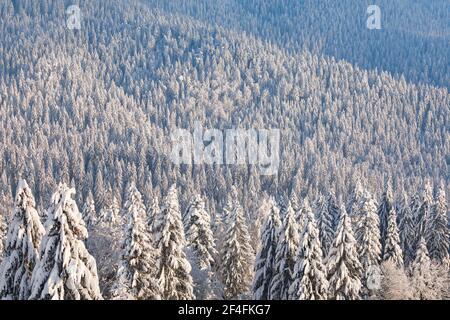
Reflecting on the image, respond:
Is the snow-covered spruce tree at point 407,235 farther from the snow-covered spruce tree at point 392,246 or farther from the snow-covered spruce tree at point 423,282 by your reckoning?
the snow-covered spruce tree at point 423,282

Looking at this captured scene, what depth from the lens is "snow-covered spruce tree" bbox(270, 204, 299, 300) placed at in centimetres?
3244

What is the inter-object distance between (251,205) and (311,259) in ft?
431

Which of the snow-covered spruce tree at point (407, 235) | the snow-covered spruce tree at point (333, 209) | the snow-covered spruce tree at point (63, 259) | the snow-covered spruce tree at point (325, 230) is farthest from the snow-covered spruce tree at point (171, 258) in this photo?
the snow-covered spruce tree at point (407, 235)

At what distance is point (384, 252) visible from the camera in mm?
49062

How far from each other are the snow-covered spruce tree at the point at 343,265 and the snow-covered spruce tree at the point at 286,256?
7.28 ft

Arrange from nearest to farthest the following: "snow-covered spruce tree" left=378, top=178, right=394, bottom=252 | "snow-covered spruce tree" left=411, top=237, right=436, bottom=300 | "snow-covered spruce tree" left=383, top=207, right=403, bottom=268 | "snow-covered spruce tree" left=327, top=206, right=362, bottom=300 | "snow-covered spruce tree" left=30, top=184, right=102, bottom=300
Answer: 1. "snow-covered spruce tree" left=30, top=184, right=102, bottom=300
2. "snow-covered spruce tree" left=327, top=206, right=362, bottom=300
3. "snow-covered spruce tree" left=411, top=237, right=436, bottom=300
4. "snow-covered spruce tree" left=383, top=207, right=403, bottom=268
5. "snow-covered spruce tree" left=378, top=178, right=394, bottom=252

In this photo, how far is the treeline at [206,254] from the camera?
69.7 feet

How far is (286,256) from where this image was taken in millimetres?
32594

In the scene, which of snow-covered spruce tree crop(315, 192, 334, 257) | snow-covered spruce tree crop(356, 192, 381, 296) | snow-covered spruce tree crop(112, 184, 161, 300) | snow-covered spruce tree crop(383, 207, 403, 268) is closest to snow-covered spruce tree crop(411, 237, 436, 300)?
snow-covered spruce tree crop(356, 192, 381, 296)

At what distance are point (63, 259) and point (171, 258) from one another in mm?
10462

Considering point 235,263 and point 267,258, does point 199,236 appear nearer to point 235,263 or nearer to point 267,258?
point 235,263

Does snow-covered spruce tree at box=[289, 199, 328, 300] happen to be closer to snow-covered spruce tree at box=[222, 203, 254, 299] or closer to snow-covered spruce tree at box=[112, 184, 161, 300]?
snow-covered spruce tree at box=[112, 184, 161, 300]

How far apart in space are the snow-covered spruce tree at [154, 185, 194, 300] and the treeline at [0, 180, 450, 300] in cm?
6
